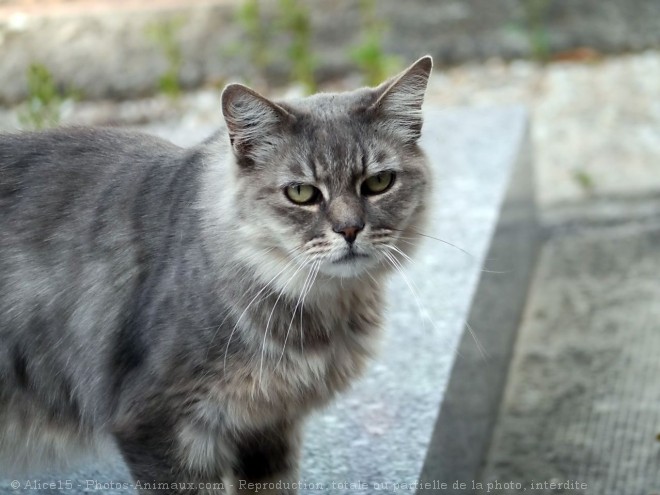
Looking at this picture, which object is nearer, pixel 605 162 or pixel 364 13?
pixel 605 162

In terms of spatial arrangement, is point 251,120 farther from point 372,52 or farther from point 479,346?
point 372,52

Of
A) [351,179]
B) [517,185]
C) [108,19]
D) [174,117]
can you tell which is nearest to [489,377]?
[517,185]

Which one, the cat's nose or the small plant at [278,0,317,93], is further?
the small plant at [278,0,317,93]

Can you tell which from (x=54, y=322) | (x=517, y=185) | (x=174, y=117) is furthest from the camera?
(x=174, y=117)

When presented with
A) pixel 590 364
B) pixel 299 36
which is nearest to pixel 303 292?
pixel 590 364

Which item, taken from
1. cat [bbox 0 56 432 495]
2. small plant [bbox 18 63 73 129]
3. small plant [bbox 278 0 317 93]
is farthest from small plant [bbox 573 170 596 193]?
cat [bbox 0 56 432 495]

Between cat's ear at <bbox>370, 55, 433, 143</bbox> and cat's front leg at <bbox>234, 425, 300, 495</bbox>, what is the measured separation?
27.8 inches

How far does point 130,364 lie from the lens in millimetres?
2053

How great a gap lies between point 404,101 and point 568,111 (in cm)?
300

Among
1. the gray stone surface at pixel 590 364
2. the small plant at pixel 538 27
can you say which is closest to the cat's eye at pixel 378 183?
the gray stone surface at pixel 590 364

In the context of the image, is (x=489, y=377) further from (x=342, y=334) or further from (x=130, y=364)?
(x=130, y=364)

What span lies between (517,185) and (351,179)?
1.96 metres

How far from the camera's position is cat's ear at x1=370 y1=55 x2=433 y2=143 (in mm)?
2156

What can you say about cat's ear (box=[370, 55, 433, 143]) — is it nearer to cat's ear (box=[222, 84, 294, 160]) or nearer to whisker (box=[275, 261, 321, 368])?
cat's ear (box=[222, 84, 294, 160])
